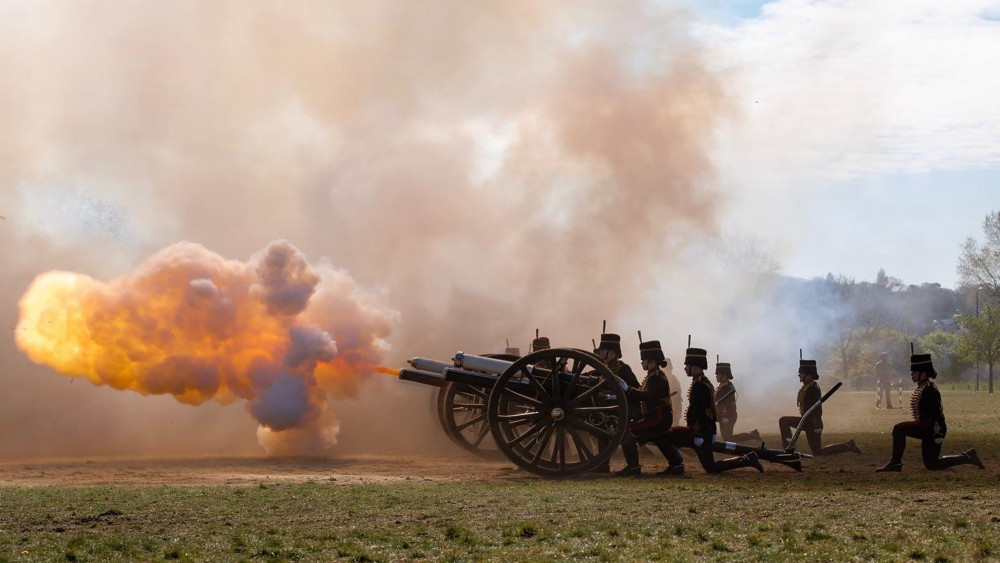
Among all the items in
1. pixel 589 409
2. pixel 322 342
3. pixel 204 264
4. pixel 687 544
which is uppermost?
pixel 204 264

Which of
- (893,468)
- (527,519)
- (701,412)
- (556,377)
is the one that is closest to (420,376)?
(556,377)

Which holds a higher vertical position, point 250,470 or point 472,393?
point 472,393

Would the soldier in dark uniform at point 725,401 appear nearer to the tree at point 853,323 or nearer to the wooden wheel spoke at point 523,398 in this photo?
the wooden wheel spoke at point 523,398

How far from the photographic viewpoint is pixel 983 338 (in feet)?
174

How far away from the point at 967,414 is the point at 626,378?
18.7 metres

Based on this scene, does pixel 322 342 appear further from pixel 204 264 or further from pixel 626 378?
pixel 626 378

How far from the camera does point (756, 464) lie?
1519 centimetres

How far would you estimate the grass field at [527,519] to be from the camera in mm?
9273

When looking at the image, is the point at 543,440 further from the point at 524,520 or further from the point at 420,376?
the point at 524,520

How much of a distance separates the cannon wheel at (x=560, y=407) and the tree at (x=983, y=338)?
43.1 metres

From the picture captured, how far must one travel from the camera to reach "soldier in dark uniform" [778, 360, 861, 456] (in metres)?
18.0

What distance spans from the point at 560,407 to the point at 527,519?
4.11 metres

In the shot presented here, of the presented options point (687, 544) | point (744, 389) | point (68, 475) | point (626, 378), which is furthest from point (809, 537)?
point (744, 389)

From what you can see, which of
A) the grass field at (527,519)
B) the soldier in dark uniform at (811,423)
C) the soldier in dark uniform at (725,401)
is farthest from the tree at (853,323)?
the grass field at (527,519)
